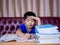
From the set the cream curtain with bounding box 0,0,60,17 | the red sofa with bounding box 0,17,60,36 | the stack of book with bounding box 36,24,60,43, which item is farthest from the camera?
the cream curtain with bounding box 0,0,60,17

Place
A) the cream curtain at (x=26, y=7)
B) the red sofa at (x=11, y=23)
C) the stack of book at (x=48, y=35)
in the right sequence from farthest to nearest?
1. the cream curtain at (x=26, y=7)
2. the red sofa at (x=11, y=23)
3. the stack of book at (x=48, y=35)

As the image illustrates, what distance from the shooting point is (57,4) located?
276cm

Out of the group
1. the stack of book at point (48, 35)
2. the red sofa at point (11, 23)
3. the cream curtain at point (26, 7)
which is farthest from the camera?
the cream curtain at point (26, 7)

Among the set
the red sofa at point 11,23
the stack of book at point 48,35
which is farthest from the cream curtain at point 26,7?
the stack of book at point 48,35

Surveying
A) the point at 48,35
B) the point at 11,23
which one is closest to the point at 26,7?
the point at 11,23

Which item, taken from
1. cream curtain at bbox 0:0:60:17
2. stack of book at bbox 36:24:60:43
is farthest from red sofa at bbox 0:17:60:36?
stack of book at bbox 36:24:60:43

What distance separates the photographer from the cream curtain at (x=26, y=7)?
2.70 m

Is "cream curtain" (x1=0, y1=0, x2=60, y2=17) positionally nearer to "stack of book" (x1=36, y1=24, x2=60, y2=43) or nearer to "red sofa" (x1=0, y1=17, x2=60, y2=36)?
"red sofa" (x1=0, y1=17, x2=60, y2=36)

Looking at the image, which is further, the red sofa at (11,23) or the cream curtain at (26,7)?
the cream curtain at (26,7)

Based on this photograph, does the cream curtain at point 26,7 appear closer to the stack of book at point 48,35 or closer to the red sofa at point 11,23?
the red sofa at point 11,23

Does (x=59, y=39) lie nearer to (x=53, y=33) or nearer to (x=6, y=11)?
(x=53, y=33)

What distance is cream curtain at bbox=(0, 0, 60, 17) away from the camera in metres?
2.70

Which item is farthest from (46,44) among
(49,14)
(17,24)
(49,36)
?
(49,14)

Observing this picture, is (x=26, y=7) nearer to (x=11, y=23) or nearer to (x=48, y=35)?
(x=11, y=23)
